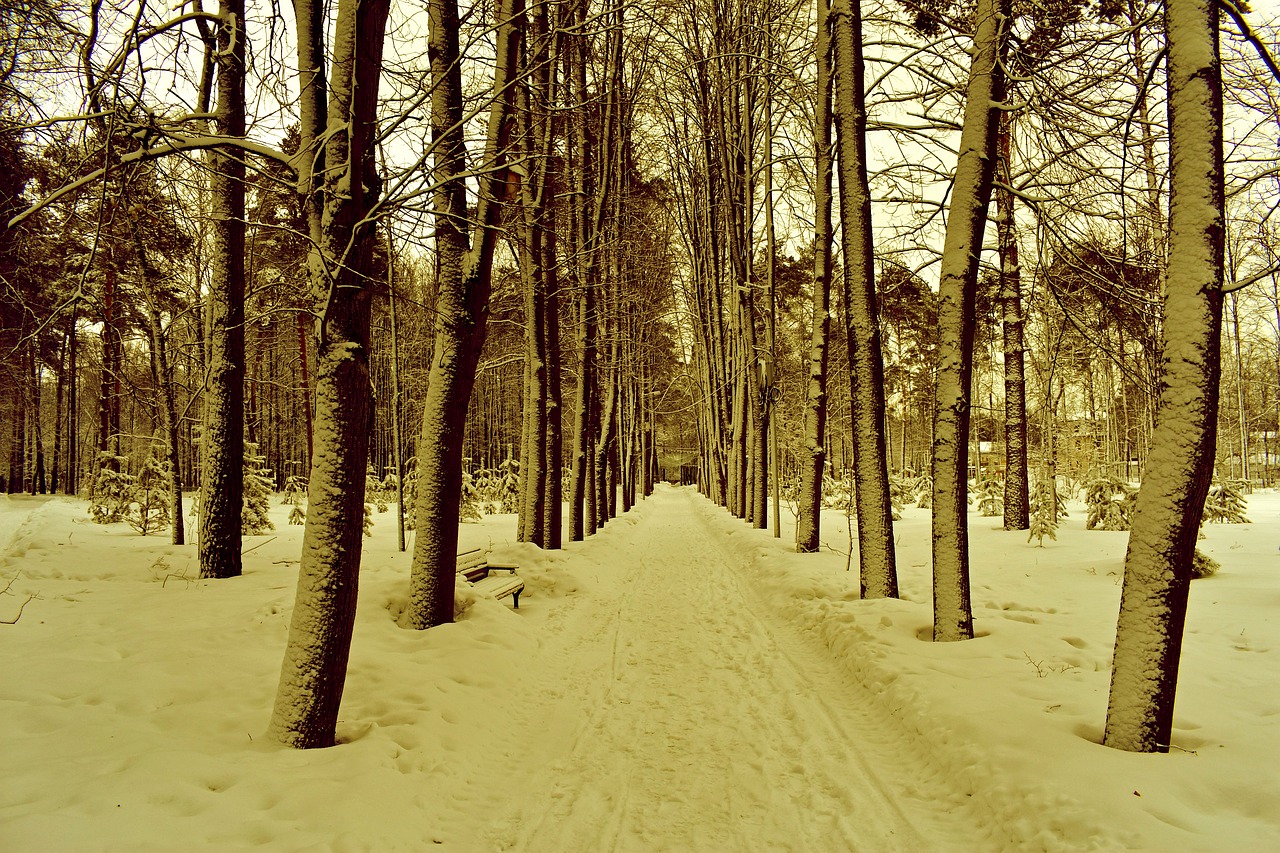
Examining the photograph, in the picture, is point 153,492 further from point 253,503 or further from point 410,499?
point 410,499

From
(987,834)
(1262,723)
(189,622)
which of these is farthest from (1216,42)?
(189,622)

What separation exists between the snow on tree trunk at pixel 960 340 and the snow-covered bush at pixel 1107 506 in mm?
10436

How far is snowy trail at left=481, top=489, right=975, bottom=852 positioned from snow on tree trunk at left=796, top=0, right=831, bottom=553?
14.4ft

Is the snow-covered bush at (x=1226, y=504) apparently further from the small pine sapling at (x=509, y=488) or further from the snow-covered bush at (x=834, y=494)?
the small pine sapling at (x=509, y=488)

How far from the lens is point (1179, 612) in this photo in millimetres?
3467

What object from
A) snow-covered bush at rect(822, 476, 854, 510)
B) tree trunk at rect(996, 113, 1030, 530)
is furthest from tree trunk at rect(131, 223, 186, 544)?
snow-covered bush at rect(822, 476, 854, 510)

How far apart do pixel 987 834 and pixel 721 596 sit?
6.57 m

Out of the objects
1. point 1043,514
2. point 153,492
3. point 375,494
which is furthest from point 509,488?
point 1043,514

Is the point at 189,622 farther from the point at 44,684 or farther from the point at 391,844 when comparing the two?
the point at 391,844

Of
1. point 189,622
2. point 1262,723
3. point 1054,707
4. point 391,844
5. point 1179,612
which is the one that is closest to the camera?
point 391,844

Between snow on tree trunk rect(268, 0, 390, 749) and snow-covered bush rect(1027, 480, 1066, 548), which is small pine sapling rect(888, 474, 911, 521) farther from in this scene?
snow on tree trunk rect(268, 0, 390, 749)

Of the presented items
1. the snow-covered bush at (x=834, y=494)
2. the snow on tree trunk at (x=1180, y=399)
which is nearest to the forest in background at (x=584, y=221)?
the snow on tree trunk at (x=1180, y=399)

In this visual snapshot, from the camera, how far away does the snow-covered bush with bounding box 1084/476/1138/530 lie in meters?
13.6

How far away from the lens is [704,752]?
4375mm
